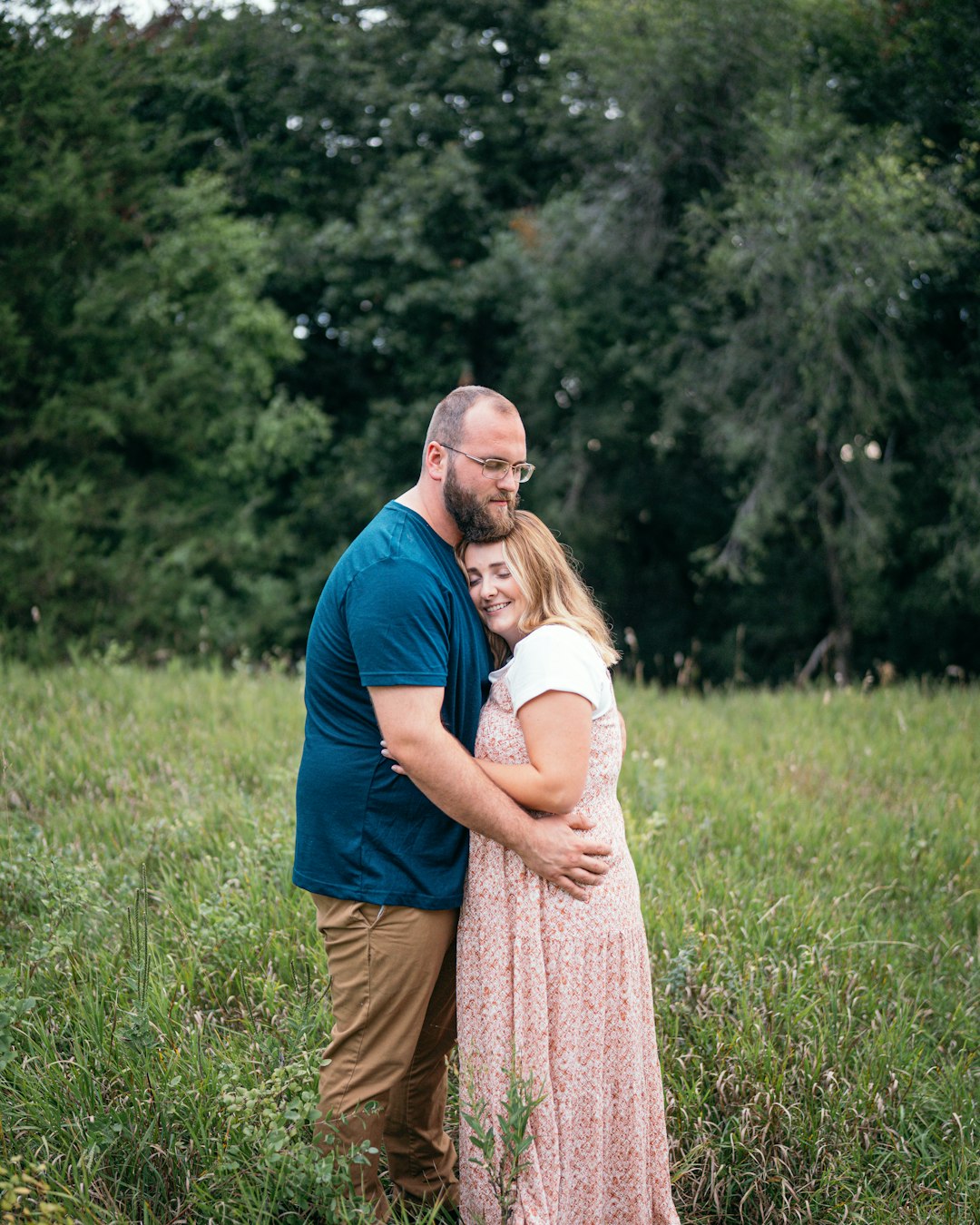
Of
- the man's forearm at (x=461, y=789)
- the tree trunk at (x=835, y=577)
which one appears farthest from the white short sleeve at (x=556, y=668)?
the tree trunk at (x=835, y=577)

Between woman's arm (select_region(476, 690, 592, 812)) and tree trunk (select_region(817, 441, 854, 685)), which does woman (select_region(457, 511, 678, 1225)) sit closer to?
woman's arm (select_region(476, 690, 592, 812))

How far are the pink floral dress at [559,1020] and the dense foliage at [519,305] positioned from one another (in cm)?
810

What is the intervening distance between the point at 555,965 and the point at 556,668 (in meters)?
0.75

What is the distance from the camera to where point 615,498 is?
57.6ft

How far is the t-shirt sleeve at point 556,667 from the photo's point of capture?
8.30 feet

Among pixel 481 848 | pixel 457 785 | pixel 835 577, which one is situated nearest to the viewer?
pixel 457 785

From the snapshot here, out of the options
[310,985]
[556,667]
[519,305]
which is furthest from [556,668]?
[519,305]

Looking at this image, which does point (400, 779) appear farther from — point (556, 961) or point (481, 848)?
point (556, 961)

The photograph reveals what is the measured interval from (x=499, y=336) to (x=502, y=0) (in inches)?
227

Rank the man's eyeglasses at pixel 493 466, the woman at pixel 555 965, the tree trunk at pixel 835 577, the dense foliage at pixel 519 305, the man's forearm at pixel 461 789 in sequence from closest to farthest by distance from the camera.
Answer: the man's forearm at pixel 461 789, the woman at pixel 555 965, the man's eyeglasses at pixel 493 466, the dense foliage at pixel 519 305, the tree trunk at pixel 835 577

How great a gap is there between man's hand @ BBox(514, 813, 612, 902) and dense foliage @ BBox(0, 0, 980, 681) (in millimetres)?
8222

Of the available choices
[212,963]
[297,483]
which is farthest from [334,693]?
[297,483]

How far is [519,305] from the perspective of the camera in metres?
16.8

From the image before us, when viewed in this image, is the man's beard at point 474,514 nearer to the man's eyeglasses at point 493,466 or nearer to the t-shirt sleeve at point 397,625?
the man's eyeglasses at point 493,466
